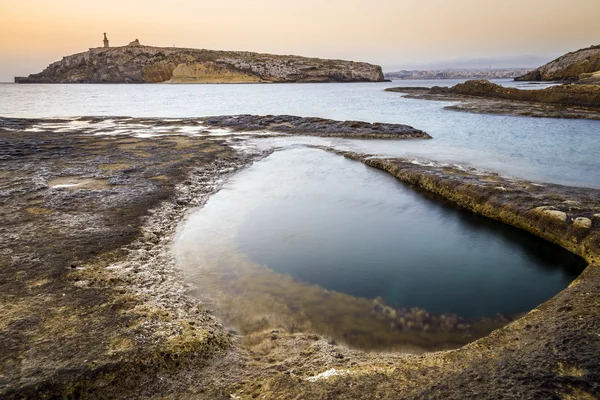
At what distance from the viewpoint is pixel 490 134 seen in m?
17.5

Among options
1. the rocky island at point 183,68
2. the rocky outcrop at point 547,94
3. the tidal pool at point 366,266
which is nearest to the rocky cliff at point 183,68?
the rocky island at point 183,68

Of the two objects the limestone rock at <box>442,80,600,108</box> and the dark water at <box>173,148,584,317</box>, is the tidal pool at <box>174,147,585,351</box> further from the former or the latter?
the limestone rock at <box>442,80,600,108</box>

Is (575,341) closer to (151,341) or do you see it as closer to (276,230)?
(151,341)

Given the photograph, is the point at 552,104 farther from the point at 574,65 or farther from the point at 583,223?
the point at 574,65

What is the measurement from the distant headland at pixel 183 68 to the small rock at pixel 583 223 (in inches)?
5111

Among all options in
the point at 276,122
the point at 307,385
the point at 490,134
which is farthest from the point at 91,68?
the point at 307,385

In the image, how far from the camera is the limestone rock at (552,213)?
19.1 feet

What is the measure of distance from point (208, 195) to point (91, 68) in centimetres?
14763

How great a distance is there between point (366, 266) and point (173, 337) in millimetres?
2940

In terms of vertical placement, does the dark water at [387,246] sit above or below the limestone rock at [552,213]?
below

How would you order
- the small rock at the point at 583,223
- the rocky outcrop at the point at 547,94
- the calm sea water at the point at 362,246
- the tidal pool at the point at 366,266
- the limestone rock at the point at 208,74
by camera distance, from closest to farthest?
the tidal pool at the point at 366,266 < the calm sea water at the point at 362,246 < the small rock at the point at 583,223 < the rocky outcrop at the point at 547,94 < the limestone rock at the point at 208,74

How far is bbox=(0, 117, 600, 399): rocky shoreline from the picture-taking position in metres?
2.56

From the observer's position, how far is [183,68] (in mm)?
126312

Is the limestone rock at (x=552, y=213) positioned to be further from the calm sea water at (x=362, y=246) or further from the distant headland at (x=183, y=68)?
the distant headland at (x=183, y=68)
